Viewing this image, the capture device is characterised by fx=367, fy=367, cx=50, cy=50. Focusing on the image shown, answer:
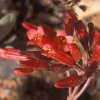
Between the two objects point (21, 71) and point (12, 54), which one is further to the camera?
point (12, 54)

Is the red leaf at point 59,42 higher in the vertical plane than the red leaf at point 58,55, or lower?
higher

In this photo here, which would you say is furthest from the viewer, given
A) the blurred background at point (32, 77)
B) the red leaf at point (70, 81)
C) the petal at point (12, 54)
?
the blurred background at point (32, 77)

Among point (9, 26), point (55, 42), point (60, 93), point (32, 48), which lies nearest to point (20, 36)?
point (32, 48)

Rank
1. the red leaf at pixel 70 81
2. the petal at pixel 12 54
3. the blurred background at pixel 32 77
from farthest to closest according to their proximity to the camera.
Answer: the blurred background at pixel 32 77, the petal at pixel 12 54, the red leaf at pixel 70 81

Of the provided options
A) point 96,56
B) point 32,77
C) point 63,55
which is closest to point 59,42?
point 63,55

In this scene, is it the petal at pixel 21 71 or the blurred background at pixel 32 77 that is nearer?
the petal at pixel 21 71

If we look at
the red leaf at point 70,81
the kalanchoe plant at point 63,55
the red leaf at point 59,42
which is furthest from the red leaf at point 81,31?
the red leaf at point 70,81

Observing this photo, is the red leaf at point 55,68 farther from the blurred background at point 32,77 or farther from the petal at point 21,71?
the blurred background at point 32,77

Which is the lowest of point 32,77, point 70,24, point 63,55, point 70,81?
point 32,77

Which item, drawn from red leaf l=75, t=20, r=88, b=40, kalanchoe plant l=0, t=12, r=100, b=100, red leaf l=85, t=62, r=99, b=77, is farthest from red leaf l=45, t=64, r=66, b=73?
red leaf l=75, t=20, r=88, b=40

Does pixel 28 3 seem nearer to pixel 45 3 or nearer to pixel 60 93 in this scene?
pixel 45 3

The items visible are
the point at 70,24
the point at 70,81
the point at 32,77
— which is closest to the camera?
the point at 70,81

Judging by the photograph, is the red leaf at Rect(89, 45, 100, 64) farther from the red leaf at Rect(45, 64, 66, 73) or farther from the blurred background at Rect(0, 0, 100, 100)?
the blurred background at Rect(0, 0, 100, 100)

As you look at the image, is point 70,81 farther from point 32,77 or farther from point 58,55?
point 32,77
